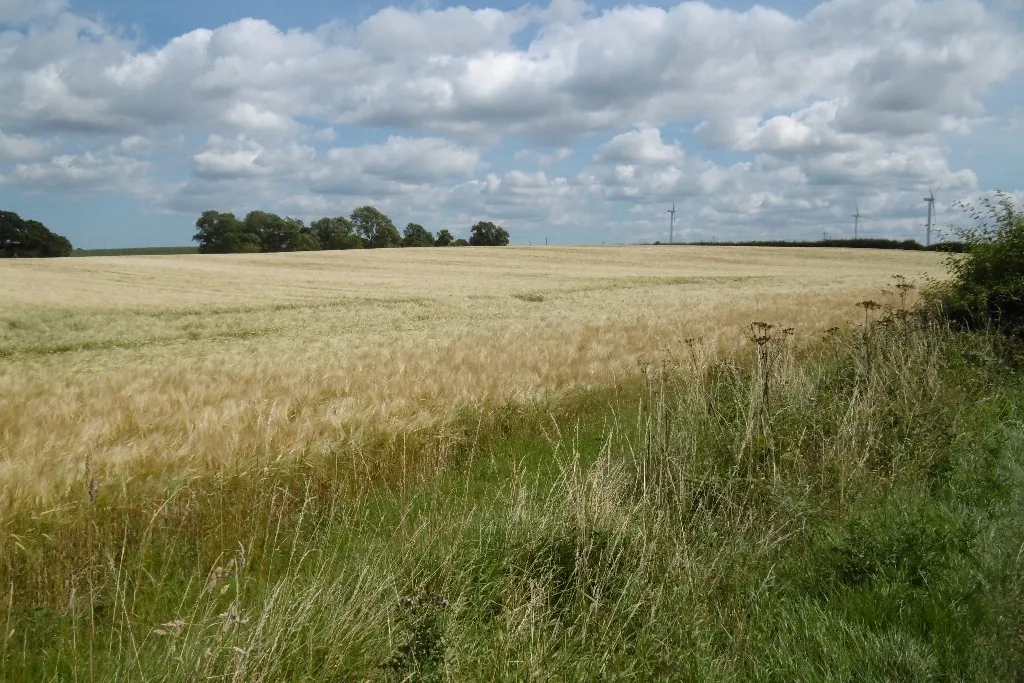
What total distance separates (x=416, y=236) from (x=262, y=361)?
374 ft

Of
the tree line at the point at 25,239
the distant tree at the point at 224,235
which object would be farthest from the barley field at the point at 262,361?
the distant tree at the point at 224,235

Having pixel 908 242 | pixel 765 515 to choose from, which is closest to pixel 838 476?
pixel 765 515

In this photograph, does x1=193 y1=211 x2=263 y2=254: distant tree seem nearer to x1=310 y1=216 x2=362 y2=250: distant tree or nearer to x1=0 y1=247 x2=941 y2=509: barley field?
x1=310 y1=216 x2=362 y2=250: distant tree

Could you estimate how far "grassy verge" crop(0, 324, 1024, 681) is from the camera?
3092 mm

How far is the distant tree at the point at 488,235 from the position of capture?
119625mm

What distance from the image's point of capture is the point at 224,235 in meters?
99.9

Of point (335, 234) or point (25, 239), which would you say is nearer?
point (25, 239)

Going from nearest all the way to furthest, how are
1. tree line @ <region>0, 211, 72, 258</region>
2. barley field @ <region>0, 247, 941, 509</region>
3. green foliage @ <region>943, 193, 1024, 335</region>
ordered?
barley field @ <region>0, 247, 941, 509</region> < green foliage @ <region>943, 193, 1024, 335</region> < tree line @ <region>0, 211, 72, 258</region>

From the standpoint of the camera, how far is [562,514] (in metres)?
4.38

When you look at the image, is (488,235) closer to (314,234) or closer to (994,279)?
(314,234)

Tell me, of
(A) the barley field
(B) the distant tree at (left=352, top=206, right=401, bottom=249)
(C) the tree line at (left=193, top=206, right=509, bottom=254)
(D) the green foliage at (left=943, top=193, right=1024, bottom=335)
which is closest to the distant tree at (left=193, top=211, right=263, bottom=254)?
(C) the tree line at (left=193, top=206, right=509, bottom=254)

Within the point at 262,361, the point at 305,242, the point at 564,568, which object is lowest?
the point at 564,568

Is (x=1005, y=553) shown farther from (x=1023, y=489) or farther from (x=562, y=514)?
(x=562, y=514)

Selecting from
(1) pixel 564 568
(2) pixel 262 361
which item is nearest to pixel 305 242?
(2) pixel 262 361
